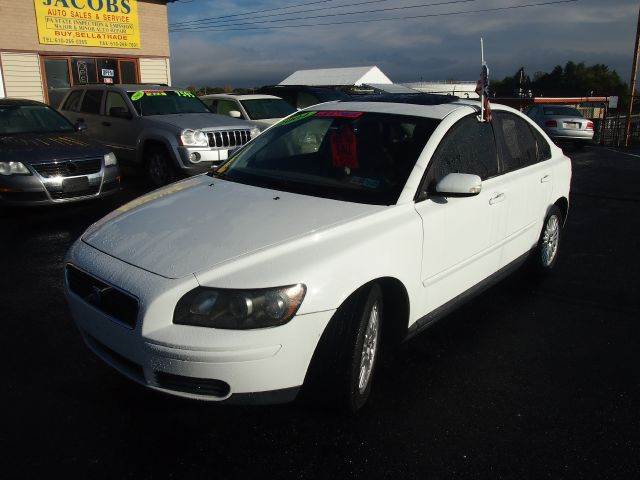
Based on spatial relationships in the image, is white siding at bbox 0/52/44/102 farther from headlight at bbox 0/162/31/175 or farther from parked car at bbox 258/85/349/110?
headlight at bbox 0/162/31/175

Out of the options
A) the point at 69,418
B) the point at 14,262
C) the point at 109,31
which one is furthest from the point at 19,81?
the point at 69,418

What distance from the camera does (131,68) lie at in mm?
17953

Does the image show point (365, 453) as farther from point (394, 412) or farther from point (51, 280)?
point (51, 280)

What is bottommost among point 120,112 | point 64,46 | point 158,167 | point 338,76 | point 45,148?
point 158,167

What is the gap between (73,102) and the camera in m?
10.7

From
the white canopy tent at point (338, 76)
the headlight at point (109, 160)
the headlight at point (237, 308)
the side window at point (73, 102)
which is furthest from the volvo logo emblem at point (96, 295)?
the white canopy tent at point (338, 76)

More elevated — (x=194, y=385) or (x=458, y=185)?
(x=458, y=185)

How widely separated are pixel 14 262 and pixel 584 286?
17.6 feet

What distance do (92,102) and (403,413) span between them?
9.33m

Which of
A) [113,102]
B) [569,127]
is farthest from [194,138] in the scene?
[569,127]

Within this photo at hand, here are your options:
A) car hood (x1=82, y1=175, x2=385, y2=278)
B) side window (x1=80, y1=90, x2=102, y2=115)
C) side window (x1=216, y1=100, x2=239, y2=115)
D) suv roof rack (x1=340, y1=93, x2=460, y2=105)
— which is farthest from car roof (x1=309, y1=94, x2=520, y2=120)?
side window (x1=216, y1=100, x2=239, y2=115)

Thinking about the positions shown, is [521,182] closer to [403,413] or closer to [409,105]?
[409,105]

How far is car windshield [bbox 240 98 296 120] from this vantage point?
11.5 meters

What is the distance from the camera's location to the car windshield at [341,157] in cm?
328
